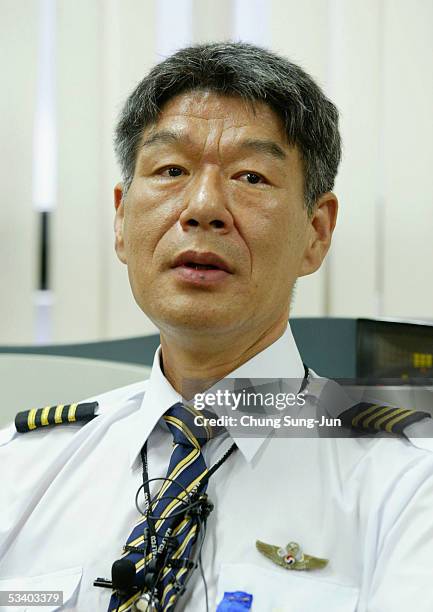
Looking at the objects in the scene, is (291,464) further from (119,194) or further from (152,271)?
(119,194)

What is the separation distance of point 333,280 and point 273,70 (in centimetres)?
103

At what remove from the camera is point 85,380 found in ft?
4.50

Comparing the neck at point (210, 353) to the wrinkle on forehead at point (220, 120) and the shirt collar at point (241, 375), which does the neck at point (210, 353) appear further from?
the wrinkle on forehead at point (220, 120)

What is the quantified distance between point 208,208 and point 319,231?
8.1 inches

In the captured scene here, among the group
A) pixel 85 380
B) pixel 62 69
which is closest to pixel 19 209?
pixel 62 69

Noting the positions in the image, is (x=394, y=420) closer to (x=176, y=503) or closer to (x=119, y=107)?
(x=176, y=503)

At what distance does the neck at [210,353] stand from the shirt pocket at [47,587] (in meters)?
0.25

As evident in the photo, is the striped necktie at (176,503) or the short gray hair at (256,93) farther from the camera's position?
the short gray hair at (256,93)

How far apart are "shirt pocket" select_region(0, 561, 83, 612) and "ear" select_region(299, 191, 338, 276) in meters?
0.45

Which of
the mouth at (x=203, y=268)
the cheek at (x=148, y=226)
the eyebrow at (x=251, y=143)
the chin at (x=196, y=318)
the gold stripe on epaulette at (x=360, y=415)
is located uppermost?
the eyebrow at (x=251, y=143)

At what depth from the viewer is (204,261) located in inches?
31.0

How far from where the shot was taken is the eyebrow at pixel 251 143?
828mm

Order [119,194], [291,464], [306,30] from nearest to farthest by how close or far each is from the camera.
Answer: [291,464] → [119,194] → [306,30]

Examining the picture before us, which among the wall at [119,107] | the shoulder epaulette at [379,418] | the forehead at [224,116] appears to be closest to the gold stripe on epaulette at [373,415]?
the shoulder epaulette at [379,418]
